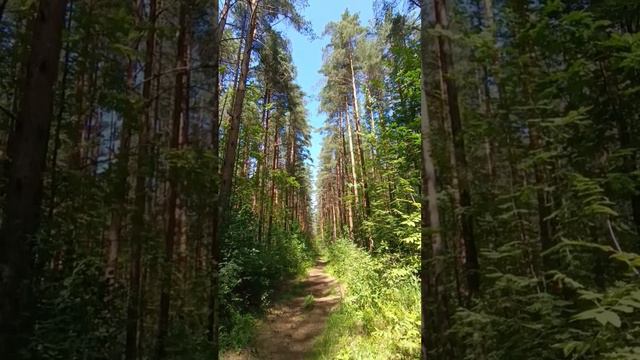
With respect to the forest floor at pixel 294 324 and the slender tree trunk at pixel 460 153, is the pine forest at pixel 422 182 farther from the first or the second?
the forest floor at pixel 294 324

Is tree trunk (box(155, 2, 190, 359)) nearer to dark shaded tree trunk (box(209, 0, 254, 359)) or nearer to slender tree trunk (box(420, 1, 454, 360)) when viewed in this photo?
dark shaded tree trunk (box(209, 0, 254, 359))

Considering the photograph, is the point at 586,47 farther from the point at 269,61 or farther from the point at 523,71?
the point at 269,61

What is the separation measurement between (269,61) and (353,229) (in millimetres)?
13192

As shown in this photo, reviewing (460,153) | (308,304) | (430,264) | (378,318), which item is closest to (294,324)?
(308,304)

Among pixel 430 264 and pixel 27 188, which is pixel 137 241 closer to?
pixel 27 188

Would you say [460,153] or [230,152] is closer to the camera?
[460,153]

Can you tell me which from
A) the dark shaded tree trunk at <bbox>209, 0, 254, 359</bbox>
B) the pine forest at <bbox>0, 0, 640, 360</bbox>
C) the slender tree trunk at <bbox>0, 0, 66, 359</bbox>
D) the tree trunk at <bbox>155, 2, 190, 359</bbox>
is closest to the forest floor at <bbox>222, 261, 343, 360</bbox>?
the dark shaded tree trunk at <bbox>209, 0, 254, 359</bbox>

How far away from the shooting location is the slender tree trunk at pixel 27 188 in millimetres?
2748

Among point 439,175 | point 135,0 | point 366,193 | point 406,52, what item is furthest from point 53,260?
point 366,193

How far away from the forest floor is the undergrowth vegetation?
853mm

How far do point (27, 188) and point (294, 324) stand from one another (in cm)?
974

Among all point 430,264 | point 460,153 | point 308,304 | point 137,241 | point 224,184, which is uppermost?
point 224,184

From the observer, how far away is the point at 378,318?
837cm

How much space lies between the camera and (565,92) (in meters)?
2.66
